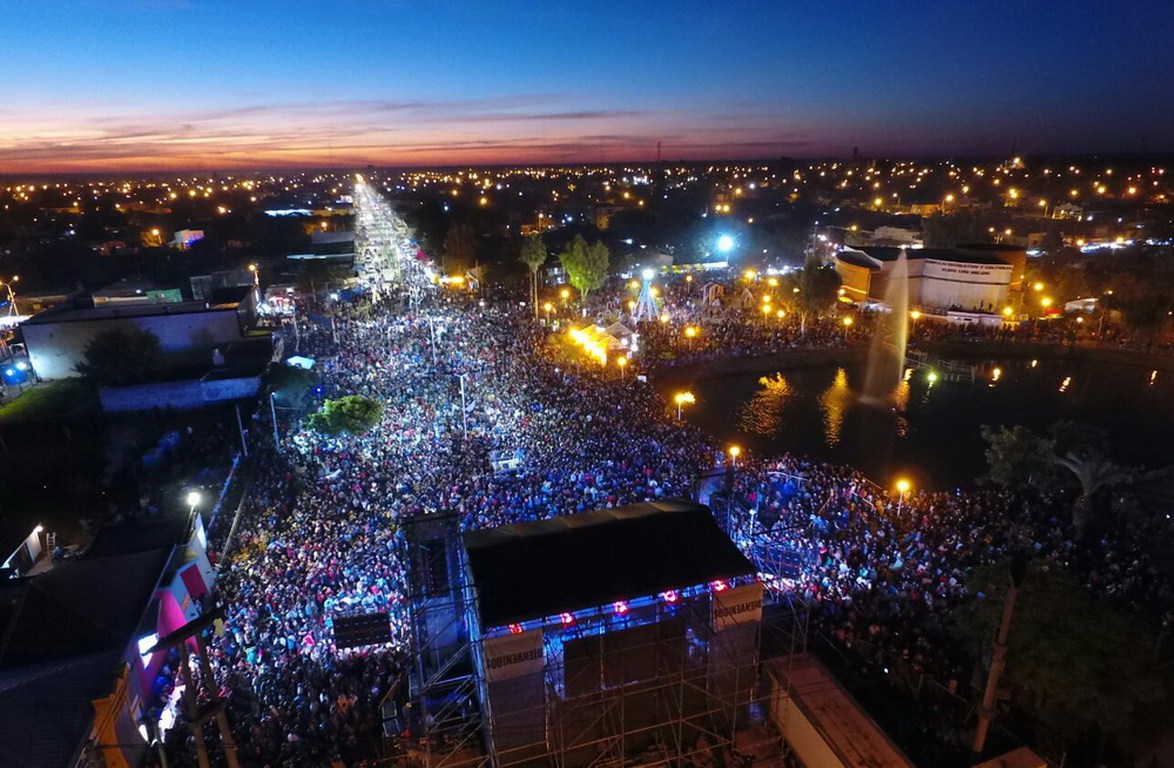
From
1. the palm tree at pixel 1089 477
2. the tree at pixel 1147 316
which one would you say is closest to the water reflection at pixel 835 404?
the palm tree at pixel 1089 477

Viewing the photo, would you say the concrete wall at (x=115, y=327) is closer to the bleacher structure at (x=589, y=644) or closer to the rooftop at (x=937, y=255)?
the bleacher structure at (x=589, y=644)

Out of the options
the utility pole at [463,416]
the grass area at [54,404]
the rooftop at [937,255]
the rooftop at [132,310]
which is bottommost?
the grass area at [54,404]

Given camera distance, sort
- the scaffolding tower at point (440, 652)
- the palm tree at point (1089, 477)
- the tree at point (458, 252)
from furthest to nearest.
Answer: the tree at point (458, 252) → the palm tree at point (1089, 477) → the scaffolding tower at point (440, 652)

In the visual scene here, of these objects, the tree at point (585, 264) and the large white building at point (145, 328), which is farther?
the tree at point (585, 264)

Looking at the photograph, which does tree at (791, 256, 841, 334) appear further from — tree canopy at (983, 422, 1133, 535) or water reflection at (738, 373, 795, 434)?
tree canopy at (983, 422, 1133, 535)

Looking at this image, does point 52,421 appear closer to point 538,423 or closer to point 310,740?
point 538,423

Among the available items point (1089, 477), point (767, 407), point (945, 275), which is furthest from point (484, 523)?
point (945, 275)
